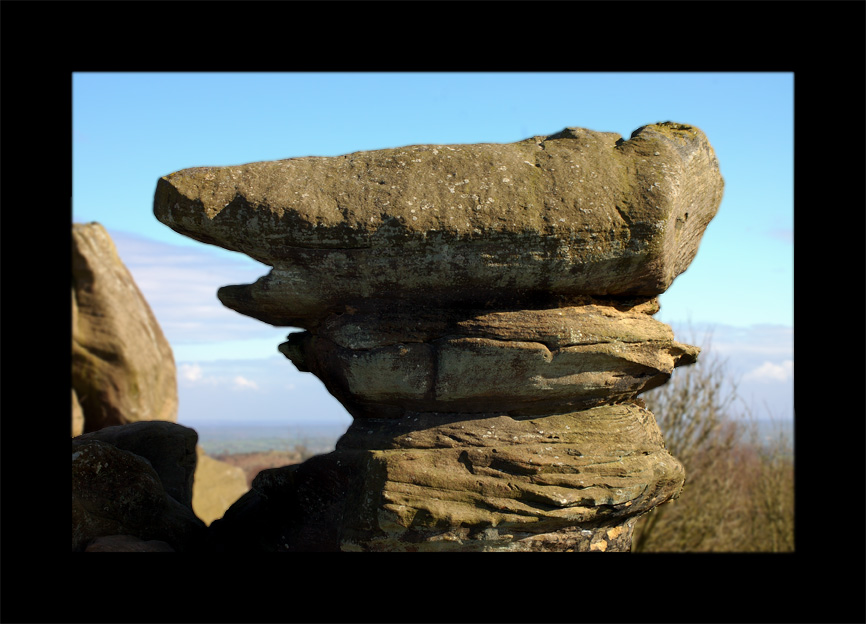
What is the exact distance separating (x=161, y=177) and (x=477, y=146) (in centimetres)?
284

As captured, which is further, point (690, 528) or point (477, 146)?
point (690, 528)

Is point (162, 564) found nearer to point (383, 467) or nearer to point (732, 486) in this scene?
point (383, 467)

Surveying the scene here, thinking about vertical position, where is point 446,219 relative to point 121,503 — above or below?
above

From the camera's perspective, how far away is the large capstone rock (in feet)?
21.3

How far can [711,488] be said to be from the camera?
22156 mm

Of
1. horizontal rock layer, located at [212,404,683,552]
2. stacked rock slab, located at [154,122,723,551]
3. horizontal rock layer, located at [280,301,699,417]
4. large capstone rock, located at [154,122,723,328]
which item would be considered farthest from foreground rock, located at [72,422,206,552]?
horizontal rock layer, located at [280,301,699,417]

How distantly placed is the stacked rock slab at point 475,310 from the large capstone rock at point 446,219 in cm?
2

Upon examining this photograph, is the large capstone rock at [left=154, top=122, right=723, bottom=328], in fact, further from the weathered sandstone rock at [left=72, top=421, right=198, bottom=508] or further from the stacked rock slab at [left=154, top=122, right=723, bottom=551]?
the weathered sandstone rock at [left=72, top=421, right=198, bottom=508]

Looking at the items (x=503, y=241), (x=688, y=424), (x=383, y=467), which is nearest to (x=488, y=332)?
(x=503, y=241)

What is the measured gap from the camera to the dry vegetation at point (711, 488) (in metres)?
21.3

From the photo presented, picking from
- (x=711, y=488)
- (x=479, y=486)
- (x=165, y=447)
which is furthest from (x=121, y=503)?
(x=711, y=488)

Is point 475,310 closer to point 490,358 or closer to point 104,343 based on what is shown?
point 490,358

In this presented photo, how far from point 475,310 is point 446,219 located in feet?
3.08

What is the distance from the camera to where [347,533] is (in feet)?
21.3
